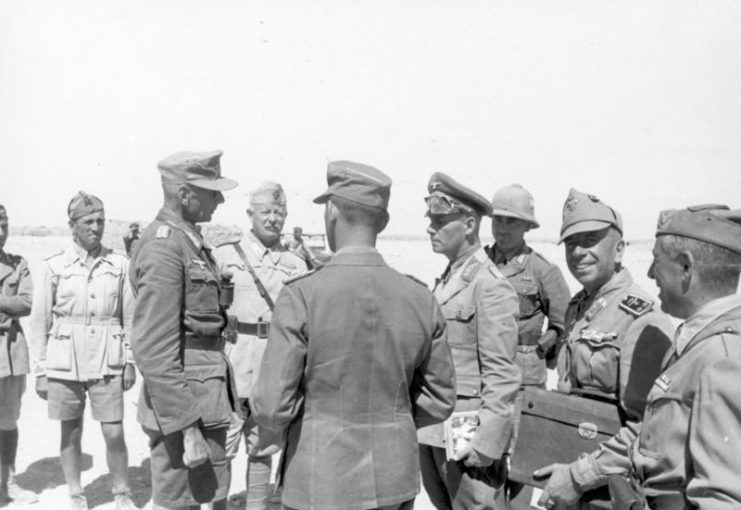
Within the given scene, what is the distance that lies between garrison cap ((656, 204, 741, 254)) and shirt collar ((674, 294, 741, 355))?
0.61 feet

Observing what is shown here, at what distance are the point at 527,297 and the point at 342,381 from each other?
3.33 meters

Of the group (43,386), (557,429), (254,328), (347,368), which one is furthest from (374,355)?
(43,386)

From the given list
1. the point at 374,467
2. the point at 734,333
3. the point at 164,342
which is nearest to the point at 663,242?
the point at 734,333

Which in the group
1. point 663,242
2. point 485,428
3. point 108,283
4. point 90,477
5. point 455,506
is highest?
point 663,242

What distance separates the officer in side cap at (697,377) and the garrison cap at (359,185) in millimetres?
1105

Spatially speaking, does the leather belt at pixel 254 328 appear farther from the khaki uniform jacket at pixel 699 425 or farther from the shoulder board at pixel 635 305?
the khaki uniform jacket at pixel 699 425

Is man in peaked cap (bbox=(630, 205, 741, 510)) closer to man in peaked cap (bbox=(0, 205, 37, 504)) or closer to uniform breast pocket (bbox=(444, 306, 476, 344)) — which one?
uniform breast pocket (bbox=(444, 306, 476, 344))

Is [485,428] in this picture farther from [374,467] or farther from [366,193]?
[366,193]

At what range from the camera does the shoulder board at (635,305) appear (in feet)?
10.1

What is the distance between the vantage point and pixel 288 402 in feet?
8.77

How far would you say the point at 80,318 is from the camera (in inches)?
213

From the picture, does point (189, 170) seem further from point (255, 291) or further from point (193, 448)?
point (255, 291)

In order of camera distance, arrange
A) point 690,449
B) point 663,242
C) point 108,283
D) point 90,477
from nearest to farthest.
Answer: point 690,449 < point 663,242 < point 108,283 < point 90,477

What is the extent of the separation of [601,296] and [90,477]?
5010 millimetres
